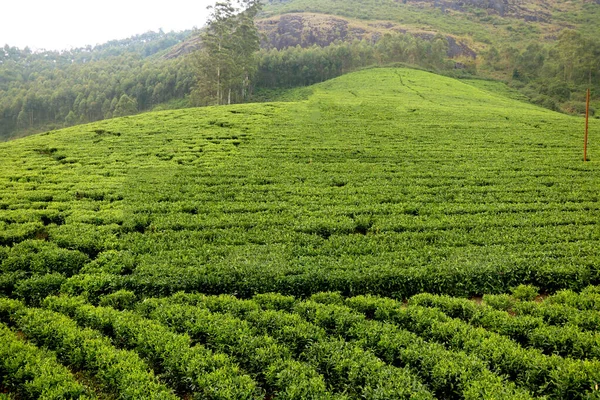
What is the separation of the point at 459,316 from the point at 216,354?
291 inches

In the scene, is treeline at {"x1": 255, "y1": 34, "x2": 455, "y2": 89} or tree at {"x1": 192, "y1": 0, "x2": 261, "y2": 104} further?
treeline at {"x1": 255, "y1": 34, "x2": 455, "y2": 89}

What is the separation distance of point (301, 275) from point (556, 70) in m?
126

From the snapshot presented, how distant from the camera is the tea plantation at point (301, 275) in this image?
329 inches

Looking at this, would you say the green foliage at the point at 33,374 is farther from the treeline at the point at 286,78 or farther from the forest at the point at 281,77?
the treeline at the point at 286,78

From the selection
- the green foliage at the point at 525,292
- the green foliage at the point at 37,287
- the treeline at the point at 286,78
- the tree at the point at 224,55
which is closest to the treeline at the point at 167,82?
the treeline at the point at 286,78

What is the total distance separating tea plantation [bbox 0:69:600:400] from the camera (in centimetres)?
835

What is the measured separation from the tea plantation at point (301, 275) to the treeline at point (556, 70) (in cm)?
6916

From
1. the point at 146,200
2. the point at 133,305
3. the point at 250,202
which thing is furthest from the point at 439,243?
the point at 146,200

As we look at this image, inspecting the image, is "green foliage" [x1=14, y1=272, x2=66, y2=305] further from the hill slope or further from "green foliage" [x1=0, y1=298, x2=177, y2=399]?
the hill slope

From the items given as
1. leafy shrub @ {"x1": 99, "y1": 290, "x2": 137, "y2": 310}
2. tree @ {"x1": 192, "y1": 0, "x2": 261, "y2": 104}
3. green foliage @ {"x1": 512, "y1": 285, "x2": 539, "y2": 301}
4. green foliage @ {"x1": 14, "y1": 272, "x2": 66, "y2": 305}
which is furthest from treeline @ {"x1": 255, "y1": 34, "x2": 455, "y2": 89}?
green foliage @ {"x1": 512, "y1": 285, "x2": 539, "y2": 301}

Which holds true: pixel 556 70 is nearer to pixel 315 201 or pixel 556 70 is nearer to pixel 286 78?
pixel 286 78

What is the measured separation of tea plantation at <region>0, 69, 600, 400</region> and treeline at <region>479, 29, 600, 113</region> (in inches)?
2723

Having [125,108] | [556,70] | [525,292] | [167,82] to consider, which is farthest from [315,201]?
[556,70]

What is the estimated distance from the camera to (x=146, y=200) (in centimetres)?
1902
